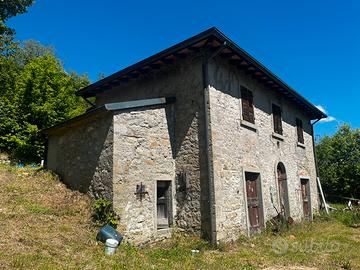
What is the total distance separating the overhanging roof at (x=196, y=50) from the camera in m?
8.09

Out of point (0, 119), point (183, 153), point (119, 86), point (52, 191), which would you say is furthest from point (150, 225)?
point (0, 119)

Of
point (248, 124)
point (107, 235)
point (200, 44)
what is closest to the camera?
point (107, 235)

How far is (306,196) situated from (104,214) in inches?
388

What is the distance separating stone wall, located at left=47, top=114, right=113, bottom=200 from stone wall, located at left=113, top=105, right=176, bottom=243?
0.26 m

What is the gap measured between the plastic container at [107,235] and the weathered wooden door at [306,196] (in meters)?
9.31

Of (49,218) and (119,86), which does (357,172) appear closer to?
(119,86)

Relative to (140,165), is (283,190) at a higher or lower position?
lower

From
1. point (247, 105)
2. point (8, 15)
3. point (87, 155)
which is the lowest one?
point (87, 155)

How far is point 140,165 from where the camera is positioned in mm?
7953

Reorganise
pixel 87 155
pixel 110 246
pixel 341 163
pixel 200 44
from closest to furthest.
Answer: pixel 110 246
pixel 200 44
pixel 87 155
pixel 341 163

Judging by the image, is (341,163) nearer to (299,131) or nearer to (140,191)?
(299,131)

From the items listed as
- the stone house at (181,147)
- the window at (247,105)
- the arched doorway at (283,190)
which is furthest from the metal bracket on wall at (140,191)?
the arched doorway at (283,190)

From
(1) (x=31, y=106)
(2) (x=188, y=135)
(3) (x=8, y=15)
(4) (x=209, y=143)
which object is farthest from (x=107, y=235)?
(3) (x=8, y=15)

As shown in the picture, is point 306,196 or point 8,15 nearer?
point 306,196
